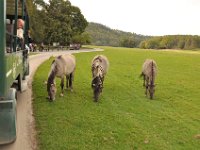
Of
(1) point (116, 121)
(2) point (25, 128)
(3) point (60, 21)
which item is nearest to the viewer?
(2) point (25, 128)

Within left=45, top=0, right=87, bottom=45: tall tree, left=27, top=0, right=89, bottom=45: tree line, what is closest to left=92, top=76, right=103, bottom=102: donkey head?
left=27, top=0, right=89, bottom=45: tree line

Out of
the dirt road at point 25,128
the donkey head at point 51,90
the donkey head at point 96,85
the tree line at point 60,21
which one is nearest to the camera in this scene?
the dirt road at point 25,128

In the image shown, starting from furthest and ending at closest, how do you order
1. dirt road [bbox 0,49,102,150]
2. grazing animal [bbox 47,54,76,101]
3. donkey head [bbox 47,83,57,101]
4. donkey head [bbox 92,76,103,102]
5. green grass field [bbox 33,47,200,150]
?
donkey head [bbox 92,76,103,102]
grazing animal [bbox 47,54,76,101]
donkey head [bbox 47,83,57,101]
green grass field [bbox 33,47,200,150]
dirt road [bbox 0,49,102,150]

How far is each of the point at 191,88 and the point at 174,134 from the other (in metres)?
11.7

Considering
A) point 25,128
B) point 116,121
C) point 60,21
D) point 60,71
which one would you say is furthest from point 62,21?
point 25,128

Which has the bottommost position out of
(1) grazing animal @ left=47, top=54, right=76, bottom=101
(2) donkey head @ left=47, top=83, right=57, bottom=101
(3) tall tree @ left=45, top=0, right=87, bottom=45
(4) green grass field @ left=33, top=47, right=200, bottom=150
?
(4) green grass field @ left=33, top=47, right=200, bottom=150

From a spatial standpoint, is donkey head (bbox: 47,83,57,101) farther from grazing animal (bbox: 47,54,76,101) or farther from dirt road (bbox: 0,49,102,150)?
dirt road (bbox: 0,49,102,150)

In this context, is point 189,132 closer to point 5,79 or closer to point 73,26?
point 5,79

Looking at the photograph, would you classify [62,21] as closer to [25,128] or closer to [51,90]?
[51,90]

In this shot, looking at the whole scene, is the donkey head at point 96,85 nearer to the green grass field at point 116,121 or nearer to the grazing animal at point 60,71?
the green grass field at point 116,121

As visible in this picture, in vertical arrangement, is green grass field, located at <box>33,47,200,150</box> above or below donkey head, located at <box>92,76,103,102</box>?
below

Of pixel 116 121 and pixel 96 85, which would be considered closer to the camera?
pixel 116 121

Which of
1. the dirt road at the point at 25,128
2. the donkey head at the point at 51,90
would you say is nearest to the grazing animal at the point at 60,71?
the donkey head at the point at 51,90

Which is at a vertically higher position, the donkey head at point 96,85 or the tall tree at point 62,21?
the tall tree at point 62,21
